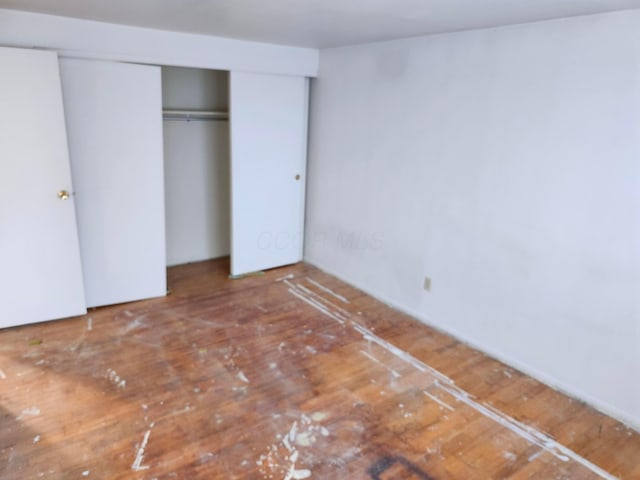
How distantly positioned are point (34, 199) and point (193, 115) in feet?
5.46

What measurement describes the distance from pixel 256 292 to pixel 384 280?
117 cm

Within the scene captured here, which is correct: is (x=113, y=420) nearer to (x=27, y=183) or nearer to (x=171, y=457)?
(x=171, y=457)

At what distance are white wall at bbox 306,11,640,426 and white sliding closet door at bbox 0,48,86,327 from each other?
7.66 feet

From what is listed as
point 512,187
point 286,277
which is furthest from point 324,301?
point 512,187

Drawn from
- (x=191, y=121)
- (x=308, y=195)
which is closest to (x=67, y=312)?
(x=191, y=121)

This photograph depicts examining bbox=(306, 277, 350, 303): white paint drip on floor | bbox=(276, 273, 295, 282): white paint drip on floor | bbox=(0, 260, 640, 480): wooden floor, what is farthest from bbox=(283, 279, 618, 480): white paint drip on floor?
bbox=(276, 273, 295, 282): white paint drip on floor

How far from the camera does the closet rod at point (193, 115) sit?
409 centimetres

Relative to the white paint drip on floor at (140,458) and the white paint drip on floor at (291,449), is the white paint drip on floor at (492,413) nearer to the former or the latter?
the white paint drip on floor at (291,449)

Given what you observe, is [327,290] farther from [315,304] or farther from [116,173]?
[116,173]

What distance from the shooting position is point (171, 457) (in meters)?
2.14

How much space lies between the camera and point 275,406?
2539mm

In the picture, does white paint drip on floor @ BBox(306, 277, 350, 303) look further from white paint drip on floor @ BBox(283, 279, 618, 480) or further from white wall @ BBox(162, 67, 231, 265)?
white wall @ BBox(162, 67, 231, 265)

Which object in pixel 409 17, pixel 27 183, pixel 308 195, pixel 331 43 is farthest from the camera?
pixel 308 195

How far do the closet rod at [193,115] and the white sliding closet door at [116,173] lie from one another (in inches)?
25.2
